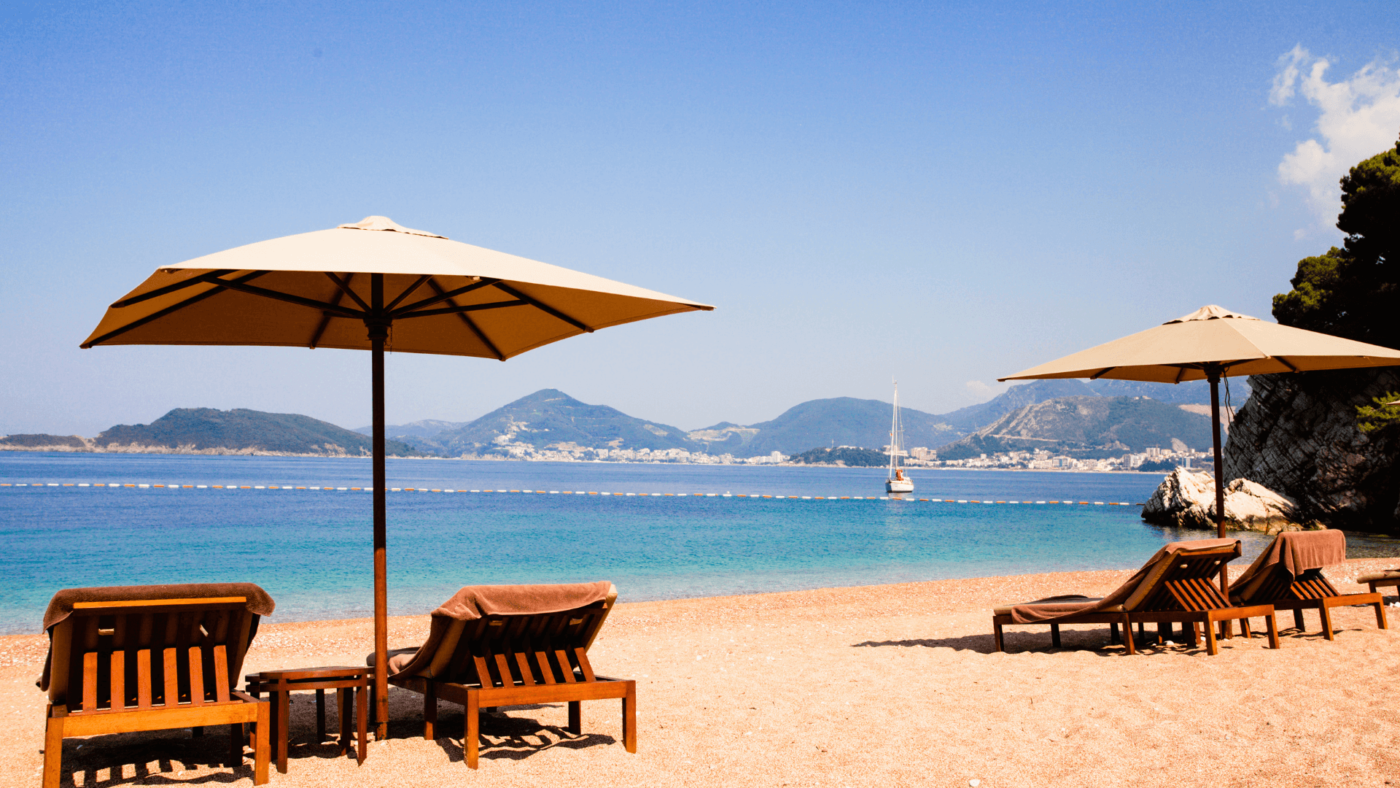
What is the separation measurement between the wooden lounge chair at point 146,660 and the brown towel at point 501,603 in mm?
700

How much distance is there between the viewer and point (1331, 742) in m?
4.12

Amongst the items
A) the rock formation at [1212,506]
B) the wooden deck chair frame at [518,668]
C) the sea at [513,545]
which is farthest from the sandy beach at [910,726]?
the rock formation at [1212,506]

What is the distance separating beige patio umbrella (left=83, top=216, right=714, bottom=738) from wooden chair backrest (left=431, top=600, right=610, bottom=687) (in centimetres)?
39

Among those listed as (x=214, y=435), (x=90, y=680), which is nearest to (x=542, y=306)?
(x=90, y=680)

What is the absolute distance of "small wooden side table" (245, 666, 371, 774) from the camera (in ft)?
12.7

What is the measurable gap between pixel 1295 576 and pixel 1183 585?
1.10m

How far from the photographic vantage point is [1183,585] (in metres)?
6.52

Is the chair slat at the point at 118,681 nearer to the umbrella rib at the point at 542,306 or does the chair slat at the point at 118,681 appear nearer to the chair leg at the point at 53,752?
the chair leg at the point at 53,752

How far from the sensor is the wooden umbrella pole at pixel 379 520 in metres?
4.29

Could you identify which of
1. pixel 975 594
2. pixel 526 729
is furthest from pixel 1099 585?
pixel 526 729

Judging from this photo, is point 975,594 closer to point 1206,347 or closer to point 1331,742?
point 1206,347

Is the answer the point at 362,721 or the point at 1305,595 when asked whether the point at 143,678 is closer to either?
the point at 362,721

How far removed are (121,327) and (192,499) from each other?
56.2 m

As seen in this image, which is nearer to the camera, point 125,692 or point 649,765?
point 125,692
